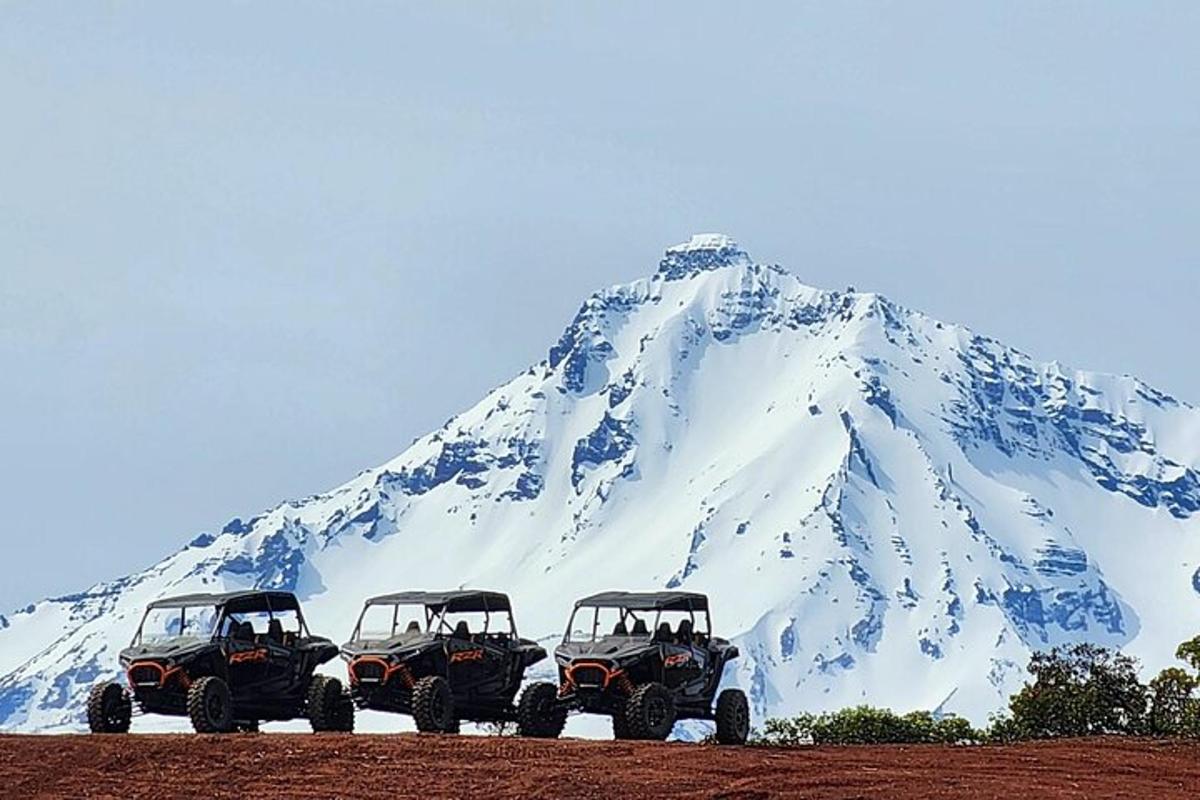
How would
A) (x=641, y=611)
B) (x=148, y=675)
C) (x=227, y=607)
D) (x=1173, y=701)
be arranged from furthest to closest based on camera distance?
(x=1173, y=701), (x=641, y=611), (x=227, y=607), (x=148, y=675)

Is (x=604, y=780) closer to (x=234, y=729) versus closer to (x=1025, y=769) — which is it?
(x=1025, y=769)

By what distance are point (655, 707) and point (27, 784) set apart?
38.4 ft

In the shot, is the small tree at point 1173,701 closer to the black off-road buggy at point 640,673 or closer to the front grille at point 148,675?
the black off-road buggy at point 640,673

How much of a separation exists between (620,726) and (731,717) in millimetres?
2706

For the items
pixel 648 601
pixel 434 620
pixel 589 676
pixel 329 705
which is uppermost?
pixel 648 601

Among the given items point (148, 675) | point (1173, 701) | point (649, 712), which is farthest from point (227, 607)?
point (1173, 701)

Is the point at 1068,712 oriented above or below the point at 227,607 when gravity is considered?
above

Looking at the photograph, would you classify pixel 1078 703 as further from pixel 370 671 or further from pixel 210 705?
pixel 210 705

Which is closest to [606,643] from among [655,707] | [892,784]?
[655,707]

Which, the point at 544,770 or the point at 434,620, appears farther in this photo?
the point at 434,620

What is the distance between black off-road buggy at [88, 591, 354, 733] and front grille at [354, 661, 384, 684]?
457mm

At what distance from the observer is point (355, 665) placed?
1432 inches

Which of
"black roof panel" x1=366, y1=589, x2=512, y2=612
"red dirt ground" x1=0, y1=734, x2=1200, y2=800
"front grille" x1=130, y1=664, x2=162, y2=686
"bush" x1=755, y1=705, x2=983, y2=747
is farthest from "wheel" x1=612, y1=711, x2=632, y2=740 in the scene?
"bush" x1=755, y1=705, x2=983, y2=747

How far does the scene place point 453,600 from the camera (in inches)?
1452
